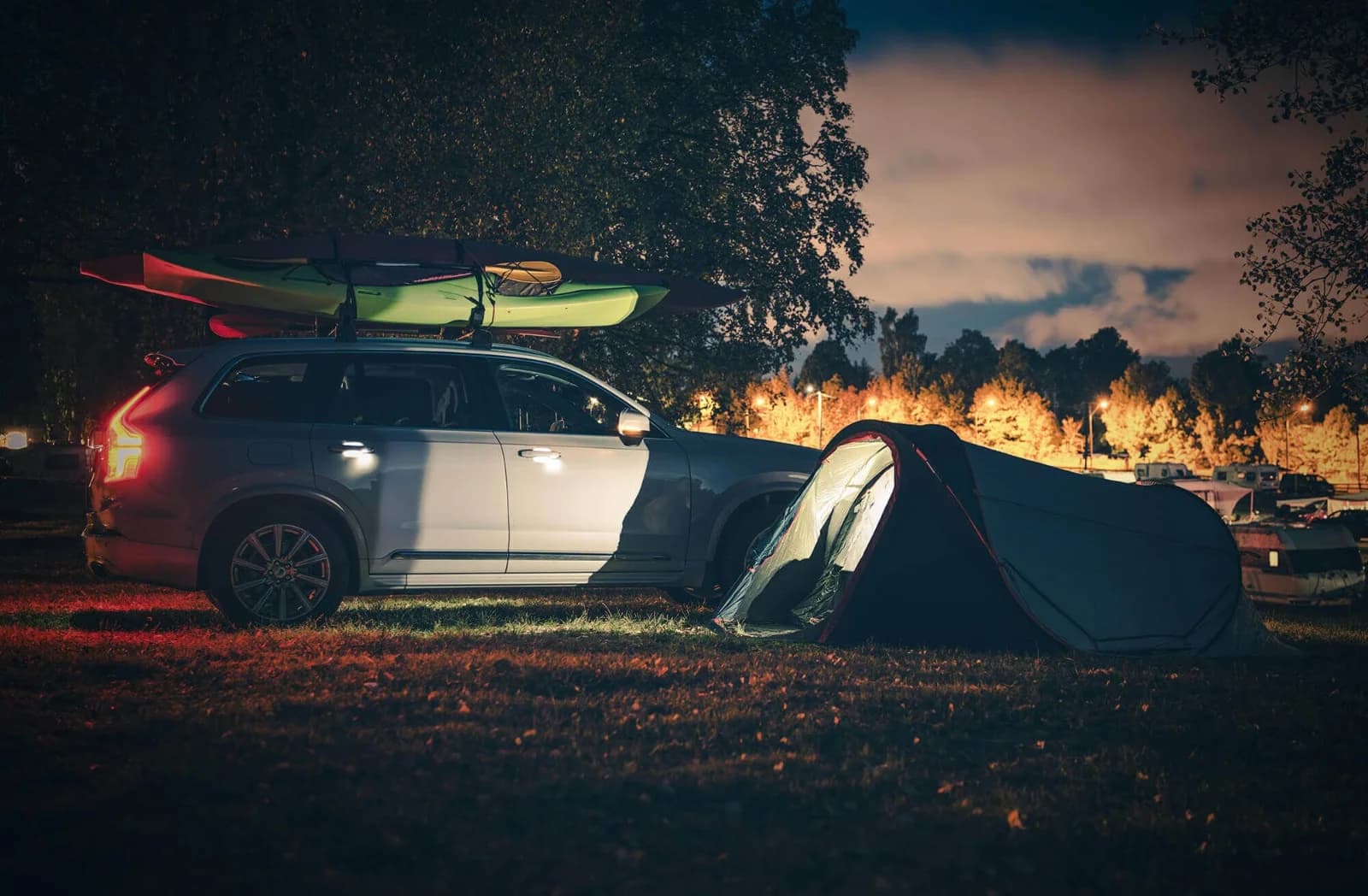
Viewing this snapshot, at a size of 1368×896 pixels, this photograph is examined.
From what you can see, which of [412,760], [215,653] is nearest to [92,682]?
[215,653]

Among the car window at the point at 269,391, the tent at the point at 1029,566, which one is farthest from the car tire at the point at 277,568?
the tent at the point at 1029,566

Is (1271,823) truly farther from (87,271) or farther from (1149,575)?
(87,271)

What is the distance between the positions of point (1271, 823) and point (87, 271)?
33.9ft

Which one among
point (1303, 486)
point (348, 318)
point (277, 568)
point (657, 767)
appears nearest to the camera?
point (657, 767)

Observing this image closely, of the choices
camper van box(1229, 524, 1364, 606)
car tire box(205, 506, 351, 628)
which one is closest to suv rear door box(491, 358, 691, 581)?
car tire box(205, 506, 351, 628)

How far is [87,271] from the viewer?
11.1 meters

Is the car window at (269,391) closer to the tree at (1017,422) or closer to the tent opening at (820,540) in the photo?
the tent opening at (820,540)

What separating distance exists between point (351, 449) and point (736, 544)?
3.04m

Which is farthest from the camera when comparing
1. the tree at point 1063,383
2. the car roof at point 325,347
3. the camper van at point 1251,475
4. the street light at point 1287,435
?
the tree at point 1063,383

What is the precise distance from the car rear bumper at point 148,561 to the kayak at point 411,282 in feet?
8.47

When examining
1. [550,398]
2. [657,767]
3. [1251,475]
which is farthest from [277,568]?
[1251,475]

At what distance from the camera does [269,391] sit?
8.81 meters

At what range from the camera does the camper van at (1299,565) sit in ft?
48.6

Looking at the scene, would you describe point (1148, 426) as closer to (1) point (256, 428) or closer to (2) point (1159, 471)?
(2) point (1159, 471)
